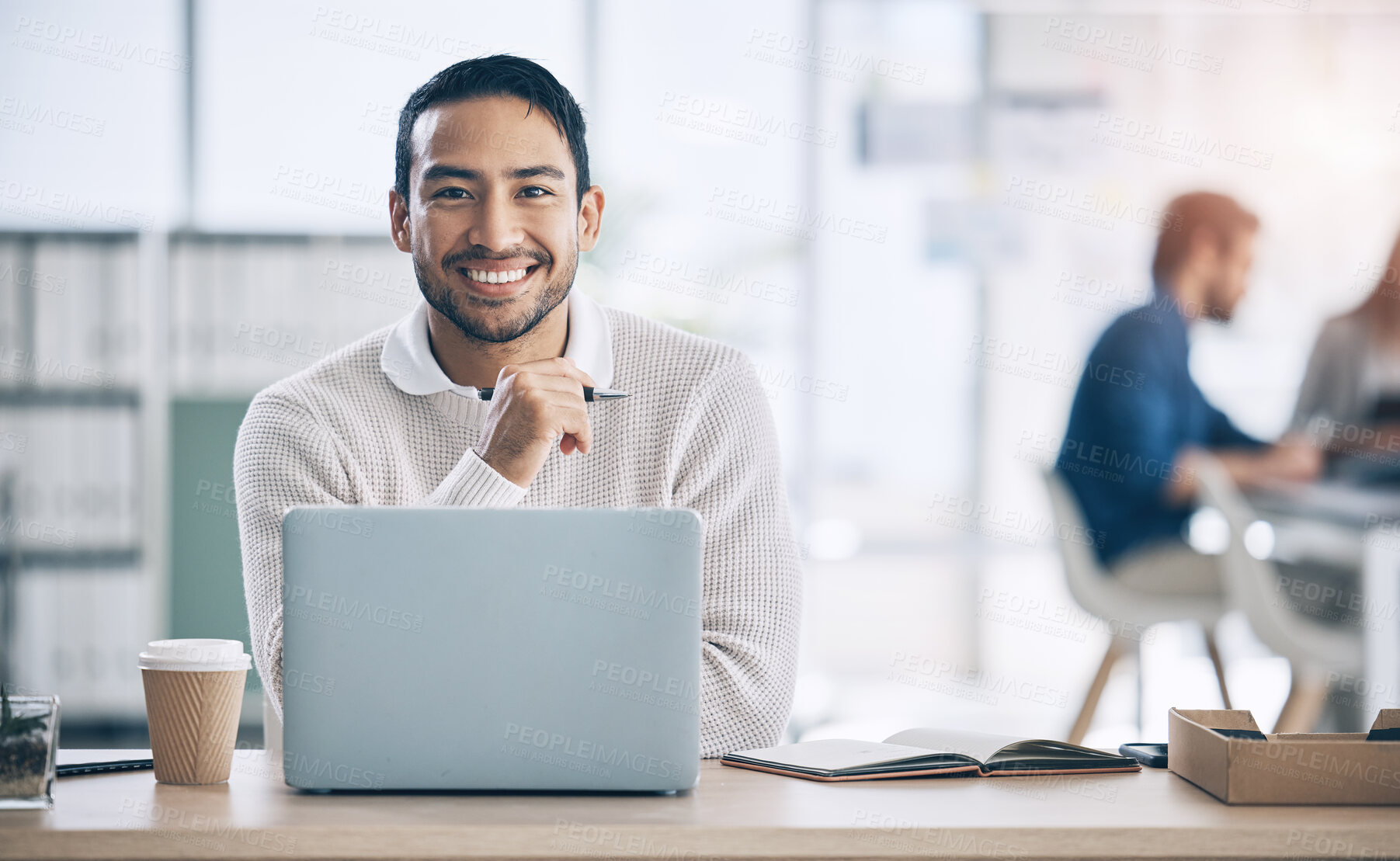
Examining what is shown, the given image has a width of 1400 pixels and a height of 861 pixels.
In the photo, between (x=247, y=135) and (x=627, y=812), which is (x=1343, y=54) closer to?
(x=247, y=135)

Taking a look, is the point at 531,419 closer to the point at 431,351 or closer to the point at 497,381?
the point at 497,381

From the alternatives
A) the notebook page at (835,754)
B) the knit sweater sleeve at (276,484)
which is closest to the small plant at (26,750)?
the knit sweater sleeve at (276,484)

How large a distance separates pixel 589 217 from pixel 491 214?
0.74 ft

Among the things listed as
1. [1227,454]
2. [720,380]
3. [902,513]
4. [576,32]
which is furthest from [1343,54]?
[720,380]

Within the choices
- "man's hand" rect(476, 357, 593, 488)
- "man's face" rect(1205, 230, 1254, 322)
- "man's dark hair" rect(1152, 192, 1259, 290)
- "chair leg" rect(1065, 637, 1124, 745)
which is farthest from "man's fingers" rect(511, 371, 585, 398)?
"man's face" rect(1205, 230, 1254, 322)

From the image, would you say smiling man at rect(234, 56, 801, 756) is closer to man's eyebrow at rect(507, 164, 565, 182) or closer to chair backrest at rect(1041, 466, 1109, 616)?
man's eyebrow at rect(507, 164, 565, 182)

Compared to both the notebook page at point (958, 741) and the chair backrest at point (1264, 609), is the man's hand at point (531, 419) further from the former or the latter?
the chair backrest at point (1264, 609)

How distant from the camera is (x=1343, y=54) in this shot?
4375 millimetres

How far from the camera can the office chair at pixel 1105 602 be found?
2953 millimetres

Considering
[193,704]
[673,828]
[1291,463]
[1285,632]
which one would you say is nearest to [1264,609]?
[1285,632]

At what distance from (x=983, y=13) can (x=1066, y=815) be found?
388cm

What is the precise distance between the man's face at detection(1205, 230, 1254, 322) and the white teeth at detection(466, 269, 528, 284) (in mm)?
2292

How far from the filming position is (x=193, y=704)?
101cm

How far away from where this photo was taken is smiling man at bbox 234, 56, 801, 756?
1576mm
